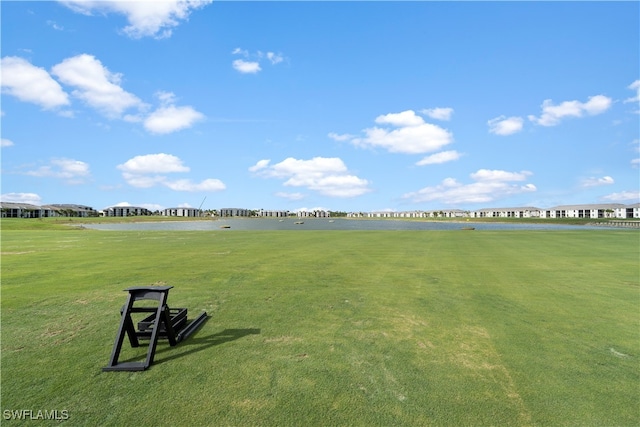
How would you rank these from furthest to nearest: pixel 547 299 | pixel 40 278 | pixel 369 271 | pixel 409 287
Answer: pixel 369 271
pixel 40 278
pixel 409 287
pixel 547 299

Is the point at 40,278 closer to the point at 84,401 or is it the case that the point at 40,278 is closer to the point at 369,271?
the point at 84,401

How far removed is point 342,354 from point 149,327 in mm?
4257

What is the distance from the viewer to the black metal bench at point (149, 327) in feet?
18.5

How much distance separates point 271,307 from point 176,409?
445 cm

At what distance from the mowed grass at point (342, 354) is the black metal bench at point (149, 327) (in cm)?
21

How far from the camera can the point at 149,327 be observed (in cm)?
676

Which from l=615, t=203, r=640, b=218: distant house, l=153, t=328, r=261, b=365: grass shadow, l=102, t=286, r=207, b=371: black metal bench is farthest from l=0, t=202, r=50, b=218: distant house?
l=615, t=203, r=640, b=218: distant house

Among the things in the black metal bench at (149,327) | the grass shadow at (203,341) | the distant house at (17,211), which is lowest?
the grass shadow at (203,341)

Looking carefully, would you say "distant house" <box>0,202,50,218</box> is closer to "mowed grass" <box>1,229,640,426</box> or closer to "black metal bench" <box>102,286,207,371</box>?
"mowed grass" <box>1,229,640,426</box>

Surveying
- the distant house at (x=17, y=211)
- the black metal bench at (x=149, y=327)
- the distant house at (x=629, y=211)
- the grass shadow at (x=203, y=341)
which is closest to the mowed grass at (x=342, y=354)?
the grass shadow at (x=203, y=341)

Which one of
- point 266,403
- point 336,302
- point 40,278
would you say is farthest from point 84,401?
point 40,278

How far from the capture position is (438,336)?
6.87 m

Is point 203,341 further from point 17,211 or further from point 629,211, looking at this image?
point 629,211

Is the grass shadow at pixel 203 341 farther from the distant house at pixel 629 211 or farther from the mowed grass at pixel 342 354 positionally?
the distant house at pixel 629 211
